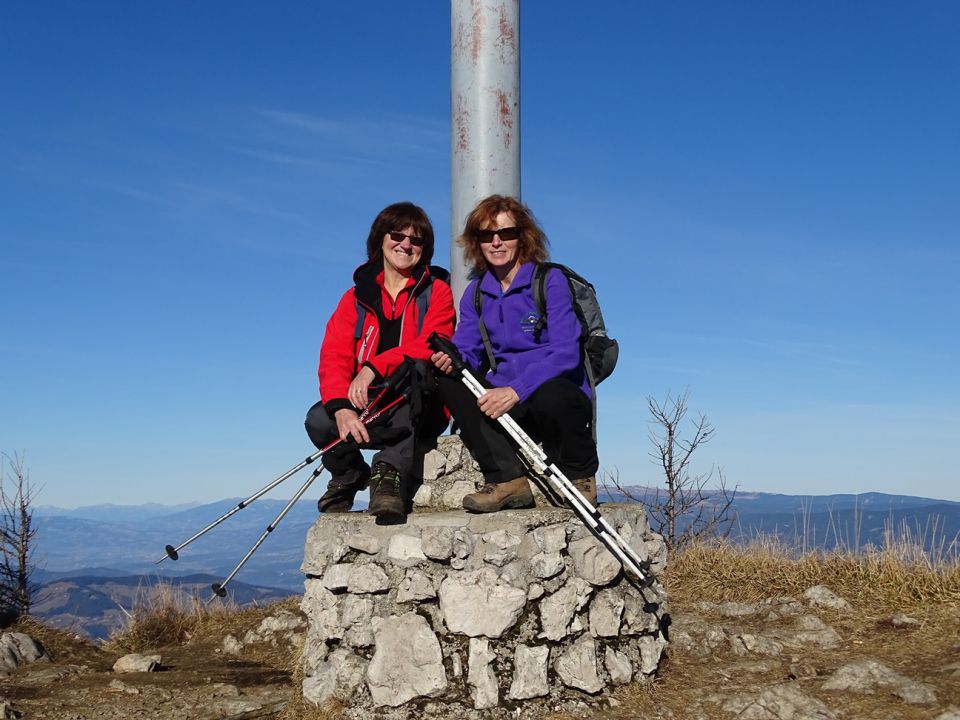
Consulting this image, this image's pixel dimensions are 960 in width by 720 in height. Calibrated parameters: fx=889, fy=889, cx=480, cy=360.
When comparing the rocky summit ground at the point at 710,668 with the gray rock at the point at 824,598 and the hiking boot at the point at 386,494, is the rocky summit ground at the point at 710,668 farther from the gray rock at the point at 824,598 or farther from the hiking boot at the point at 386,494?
the hiking boot at the point at 386,494

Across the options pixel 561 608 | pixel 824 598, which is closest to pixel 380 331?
pixel 561 608

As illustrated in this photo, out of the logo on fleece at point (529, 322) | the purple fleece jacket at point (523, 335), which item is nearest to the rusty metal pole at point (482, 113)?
the purple fleece jacket at point (523, 335)

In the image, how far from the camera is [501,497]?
18.2 ft

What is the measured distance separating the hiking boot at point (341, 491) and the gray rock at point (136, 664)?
7.70 ft

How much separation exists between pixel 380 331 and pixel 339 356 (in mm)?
330

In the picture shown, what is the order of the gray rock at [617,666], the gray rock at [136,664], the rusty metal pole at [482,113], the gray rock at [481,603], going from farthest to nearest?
the gray rock at [136,664]
the rusty metal pole at [482,113]
the gray rock at [617,666]
the gray rock at [481,603]

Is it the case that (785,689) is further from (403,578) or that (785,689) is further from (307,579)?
(307,579)

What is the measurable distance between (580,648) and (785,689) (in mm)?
1244

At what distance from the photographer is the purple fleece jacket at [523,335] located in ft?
18.5

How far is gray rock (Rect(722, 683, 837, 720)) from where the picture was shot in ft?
16.8

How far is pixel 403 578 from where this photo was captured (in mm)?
5418

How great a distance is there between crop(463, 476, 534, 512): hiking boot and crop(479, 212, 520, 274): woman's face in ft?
4.84

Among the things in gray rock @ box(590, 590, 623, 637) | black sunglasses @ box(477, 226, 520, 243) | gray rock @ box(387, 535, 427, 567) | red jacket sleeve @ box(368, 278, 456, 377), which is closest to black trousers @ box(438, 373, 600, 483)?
red jacket sleeve @ box(368, 278, 456, 377)

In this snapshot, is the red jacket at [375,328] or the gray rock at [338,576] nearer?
the gray rock at [338,576]
